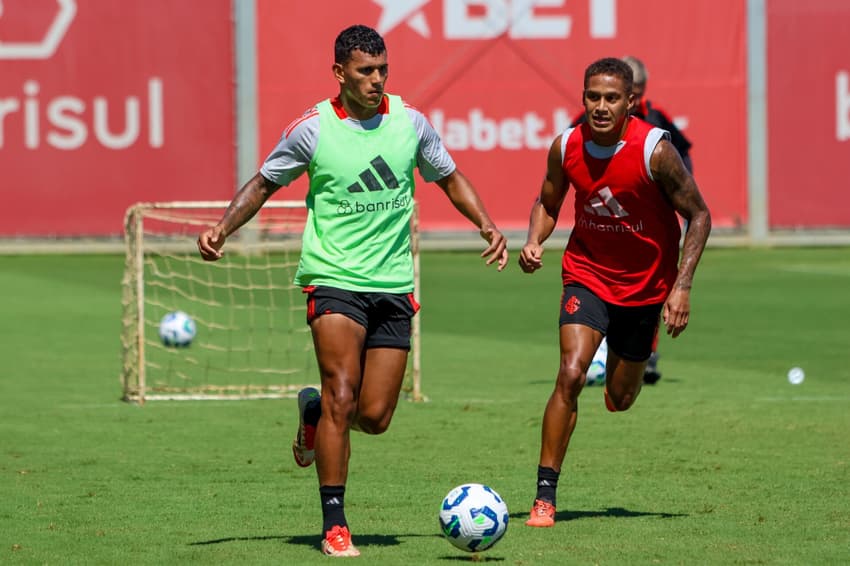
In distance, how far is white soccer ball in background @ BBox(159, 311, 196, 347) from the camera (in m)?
16.8

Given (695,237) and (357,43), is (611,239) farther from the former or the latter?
(357,43)

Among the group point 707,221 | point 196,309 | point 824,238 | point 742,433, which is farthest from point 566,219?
point 707,221

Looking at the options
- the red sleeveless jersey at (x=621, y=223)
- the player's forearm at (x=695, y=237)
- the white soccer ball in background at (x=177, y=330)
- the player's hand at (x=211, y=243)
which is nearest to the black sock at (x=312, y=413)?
the player's hand at (x=211, y=243)

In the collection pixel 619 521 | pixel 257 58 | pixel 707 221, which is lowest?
pixel 619 521

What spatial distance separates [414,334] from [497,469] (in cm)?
371

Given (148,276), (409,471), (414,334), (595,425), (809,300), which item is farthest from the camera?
(148,276)

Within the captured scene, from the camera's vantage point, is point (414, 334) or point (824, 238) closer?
point (414, 334)

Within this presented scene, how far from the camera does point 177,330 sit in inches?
664

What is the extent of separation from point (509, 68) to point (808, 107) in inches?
214

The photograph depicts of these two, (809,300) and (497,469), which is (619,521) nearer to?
(497,469)

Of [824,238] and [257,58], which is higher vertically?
[257,58]

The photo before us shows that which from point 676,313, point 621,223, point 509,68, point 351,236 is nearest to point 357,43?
point 351,236

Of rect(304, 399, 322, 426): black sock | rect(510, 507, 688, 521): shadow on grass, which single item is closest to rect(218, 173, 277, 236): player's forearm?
rect(304, 399, 322, 426): black sock

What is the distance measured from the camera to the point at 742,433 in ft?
38.2
